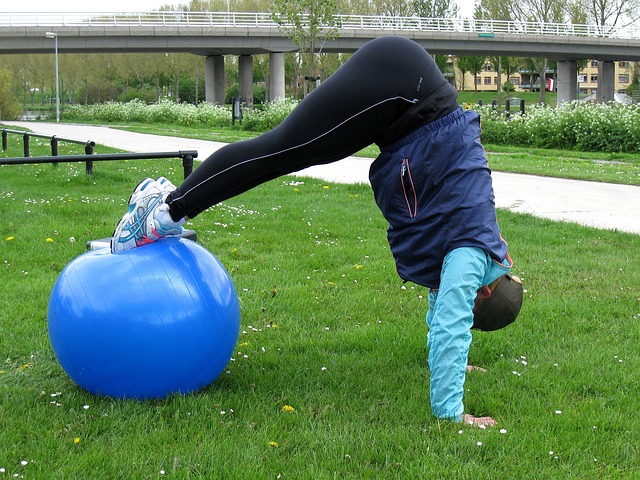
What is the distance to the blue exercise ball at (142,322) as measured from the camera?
140 inches

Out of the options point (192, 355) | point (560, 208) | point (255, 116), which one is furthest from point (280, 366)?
point (255, 116)

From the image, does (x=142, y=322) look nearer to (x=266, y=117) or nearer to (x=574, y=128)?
(x=574, y=128)

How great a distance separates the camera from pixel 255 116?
1332 inches

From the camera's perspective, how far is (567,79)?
6469cm

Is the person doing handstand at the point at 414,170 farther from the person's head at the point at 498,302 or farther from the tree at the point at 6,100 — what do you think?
the tree at the point at 6,100

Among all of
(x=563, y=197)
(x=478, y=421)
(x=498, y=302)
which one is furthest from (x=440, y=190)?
(x=563, y=197)

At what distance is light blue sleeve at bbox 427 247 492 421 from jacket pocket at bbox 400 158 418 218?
27 centimetres

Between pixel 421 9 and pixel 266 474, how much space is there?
85732mm

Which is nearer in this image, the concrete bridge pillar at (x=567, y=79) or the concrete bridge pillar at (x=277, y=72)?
the concrete bridge pillar at (x=277, y=72)

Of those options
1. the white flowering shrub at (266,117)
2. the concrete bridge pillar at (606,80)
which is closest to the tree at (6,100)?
the white flowering shrub at (266,117)

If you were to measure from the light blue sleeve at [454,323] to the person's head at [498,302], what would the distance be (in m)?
0.25

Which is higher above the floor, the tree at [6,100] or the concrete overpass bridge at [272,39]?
the concrete overpass bridge at [272,39]

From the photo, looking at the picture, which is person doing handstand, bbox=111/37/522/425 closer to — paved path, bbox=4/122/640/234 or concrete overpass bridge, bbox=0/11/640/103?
paved path, bbox=4/122/640/234

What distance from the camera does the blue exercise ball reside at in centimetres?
356
